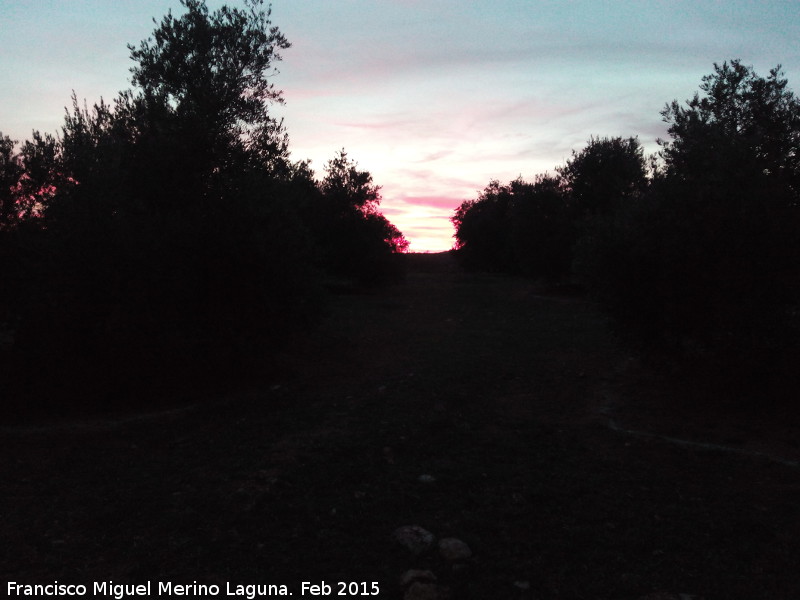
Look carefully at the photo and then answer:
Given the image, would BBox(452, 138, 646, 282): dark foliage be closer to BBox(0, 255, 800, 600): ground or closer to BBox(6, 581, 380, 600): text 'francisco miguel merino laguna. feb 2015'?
BBox(0, 255, 800, 600): ground

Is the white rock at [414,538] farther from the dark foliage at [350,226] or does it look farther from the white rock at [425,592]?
the dark foliage at [350,226]

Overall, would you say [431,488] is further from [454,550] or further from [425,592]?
[425,592]

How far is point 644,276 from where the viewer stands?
9891mm

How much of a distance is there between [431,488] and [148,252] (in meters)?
6.36

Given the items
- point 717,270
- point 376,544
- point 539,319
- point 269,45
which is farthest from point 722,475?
point 539,319

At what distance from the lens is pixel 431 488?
20.1ft

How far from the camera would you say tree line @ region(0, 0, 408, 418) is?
9836mm

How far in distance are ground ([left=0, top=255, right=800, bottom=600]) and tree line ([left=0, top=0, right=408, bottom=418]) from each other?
99cm

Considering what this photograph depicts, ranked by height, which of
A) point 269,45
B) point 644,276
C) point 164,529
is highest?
point 269,45

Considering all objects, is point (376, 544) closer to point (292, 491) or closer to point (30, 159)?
point (292, 491)

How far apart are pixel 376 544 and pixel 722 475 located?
3810 millimetres

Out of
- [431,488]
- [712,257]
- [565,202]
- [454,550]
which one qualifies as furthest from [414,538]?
[565,202]

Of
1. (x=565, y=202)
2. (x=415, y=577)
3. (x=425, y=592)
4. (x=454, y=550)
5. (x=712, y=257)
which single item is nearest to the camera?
(x=425, y=592)

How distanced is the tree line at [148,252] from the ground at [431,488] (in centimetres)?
99
